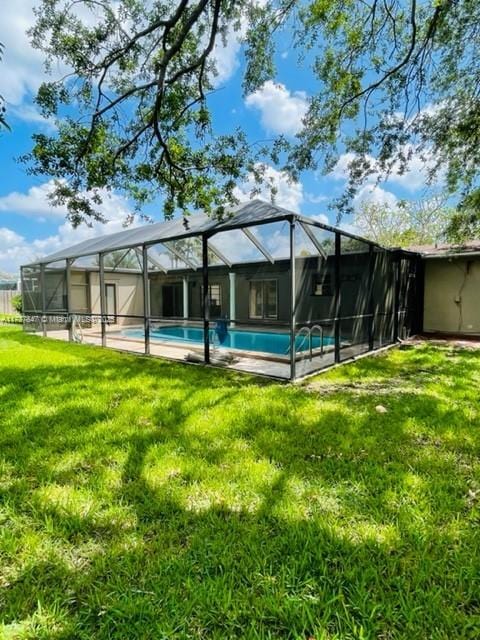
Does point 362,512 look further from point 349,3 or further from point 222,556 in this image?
point 349,3

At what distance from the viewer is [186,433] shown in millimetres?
3391

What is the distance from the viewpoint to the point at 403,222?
2458 cm

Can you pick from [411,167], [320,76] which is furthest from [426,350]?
[320,76]

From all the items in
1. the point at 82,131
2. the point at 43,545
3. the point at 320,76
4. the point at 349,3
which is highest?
the point at 349,3

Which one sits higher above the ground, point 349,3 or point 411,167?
point 349,3

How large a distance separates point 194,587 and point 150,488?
942 mm

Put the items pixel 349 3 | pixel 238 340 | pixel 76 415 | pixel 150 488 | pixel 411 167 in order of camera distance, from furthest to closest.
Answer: pixel 238 340 → pixel 411 167 → pixel 349 3 → pixel 76 415 → pixel 150 488

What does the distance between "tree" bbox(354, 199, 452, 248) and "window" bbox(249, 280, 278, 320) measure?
15324 mm

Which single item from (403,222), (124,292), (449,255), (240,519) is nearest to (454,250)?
(449,255)

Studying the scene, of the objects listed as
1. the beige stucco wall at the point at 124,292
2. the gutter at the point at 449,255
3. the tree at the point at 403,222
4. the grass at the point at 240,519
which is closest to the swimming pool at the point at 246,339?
the grass at the point at 240,519

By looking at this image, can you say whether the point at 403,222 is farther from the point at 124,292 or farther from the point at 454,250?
the point at 124,292

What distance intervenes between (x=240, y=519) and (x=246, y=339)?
7.62 meters

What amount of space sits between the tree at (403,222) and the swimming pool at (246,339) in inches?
720

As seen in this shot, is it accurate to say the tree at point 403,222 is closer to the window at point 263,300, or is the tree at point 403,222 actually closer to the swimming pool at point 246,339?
the window at point 263,300
